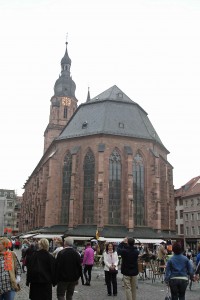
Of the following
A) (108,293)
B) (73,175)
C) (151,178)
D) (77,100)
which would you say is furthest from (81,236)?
(77,100)

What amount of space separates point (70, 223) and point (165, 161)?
13.5 m

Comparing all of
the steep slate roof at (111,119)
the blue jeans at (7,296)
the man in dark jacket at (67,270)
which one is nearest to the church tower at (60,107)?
the steep slate roof at (111,119)

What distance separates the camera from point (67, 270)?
6688 millimetres

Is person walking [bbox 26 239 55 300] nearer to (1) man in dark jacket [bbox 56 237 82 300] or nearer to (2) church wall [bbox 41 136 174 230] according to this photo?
(1) man in dark jacket [bbox 56 237 82 300]

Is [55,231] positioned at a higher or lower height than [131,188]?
lower

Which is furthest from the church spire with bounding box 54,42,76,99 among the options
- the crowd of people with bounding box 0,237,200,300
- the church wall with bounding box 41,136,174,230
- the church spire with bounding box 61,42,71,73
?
the crowd of people with bounding box 0,237,200,300

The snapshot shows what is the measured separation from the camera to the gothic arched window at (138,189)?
122ft

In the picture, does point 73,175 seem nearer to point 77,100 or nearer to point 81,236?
point 81,236

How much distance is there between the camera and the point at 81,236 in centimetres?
3422

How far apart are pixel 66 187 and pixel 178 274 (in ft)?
108

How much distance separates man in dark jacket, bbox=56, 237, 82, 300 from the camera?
21.9 feet

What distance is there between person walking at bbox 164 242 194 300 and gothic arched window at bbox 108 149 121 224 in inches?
1158

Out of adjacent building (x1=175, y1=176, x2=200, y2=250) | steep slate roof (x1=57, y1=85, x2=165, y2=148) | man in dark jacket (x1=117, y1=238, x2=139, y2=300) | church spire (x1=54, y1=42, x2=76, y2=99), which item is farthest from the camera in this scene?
church spire (x1=54, y1=42, x2=76, y2=99)

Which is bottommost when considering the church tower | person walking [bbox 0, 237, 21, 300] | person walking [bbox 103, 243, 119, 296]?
person walking [bbox 103, 243, 119, 296]
